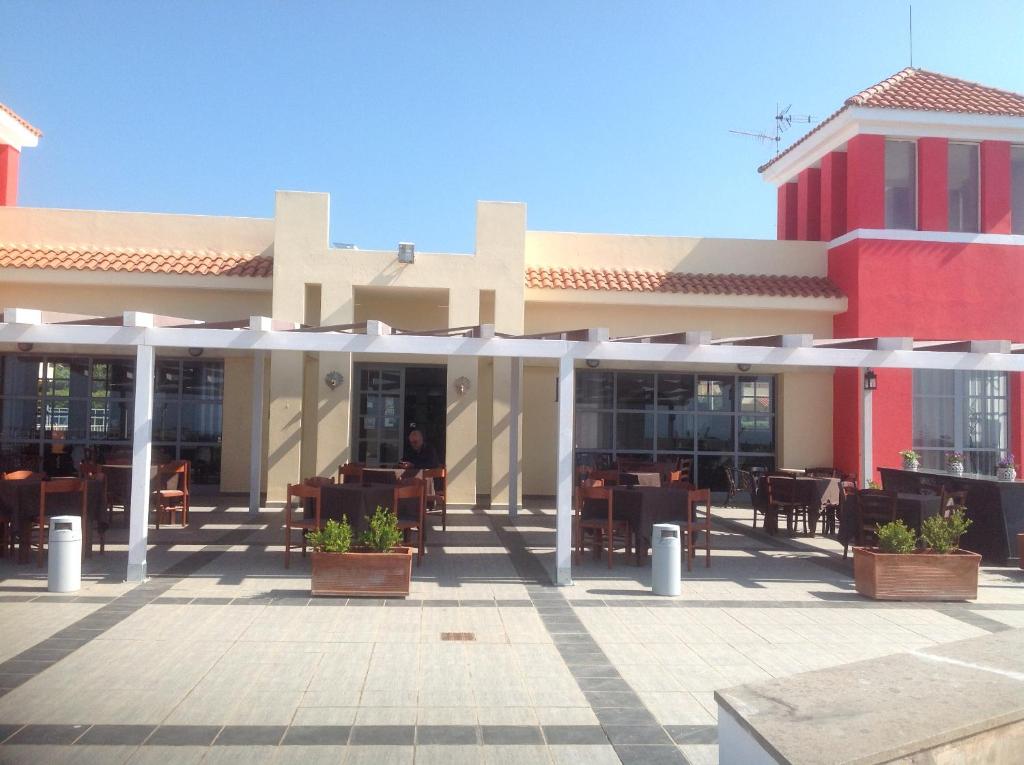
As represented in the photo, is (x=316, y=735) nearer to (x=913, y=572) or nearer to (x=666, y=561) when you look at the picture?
(x=666, y=561)

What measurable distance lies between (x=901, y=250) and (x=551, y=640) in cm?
1197

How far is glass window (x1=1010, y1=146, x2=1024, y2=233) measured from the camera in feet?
54.3

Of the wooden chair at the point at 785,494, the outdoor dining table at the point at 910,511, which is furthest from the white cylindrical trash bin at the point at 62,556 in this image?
the wooden chair at the point at 785,494

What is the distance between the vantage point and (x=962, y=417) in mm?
16312

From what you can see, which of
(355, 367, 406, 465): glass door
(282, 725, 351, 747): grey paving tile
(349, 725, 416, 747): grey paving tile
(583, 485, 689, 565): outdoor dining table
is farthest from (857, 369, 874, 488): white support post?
(282, 725, 351, 747): grey paving tile

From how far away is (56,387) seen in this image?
16.5 metres

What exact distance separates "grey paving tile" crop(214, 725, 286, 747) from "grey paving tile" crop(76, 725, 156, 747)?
400 mm

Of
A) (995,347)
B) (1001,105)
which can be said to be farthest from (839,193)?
(995,347)

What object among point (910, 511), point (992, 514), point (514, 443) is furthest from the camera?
point (514, 443)

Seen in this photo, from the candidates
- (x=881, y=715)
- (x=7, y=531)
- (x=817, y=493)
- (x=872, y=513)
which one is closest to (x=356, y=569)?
(x=7, y=531)

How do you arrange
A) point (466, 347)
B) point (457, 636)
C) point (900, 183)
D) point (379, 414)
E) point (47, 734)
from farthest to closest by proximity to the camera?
point (379, 414)
point (900, 183)
point (466, 347)
point (457, 636)
point (47, 734)

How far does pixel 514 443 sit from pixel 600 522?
4.51m

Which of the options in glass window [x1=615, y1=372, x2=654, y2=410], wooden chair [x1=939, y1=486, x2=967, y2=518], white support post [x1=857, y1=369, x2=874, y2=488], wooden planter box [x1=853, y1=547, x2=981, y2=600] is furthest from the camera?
glass window [x1=615, y1=372, x2=654, y2=410]

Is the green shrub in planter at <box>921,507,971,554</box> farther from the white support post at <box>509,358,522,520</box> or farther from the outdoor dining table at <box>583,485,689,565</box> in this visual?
the white support post at <box>509,358,522,520</box>
